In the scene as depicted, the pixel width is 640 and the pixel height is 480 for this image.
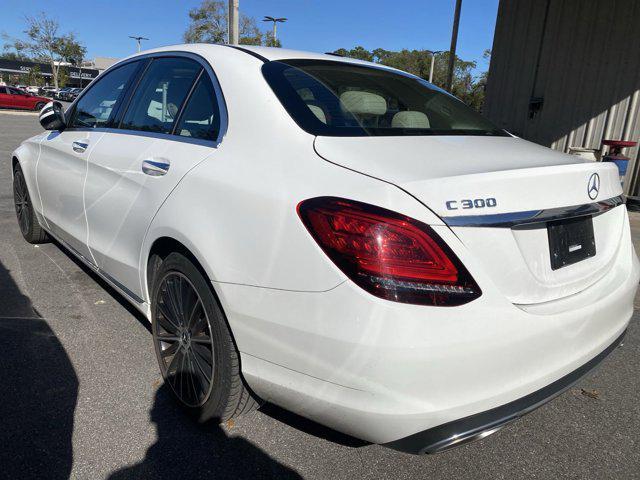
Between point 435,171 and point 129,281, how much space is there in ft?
5.95

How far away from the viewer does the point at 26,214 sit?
4668 mm

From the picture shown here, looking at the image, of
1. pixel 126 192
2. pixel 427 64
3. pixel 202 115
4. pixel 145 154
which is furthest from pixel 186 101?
pixel 427 64

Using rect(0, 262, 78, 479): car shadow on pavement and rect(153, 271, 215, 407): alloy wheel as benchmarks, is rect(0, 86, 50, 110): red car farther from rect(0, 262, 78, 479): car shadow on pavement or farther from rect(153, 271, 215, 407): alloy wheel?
rect(153, 271, 215, 407): alloy wheel

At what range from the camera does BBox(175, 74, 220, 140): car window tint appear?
2.25 meters

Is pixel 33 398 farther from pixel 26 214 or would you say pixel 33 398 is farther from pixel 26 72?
pixel 26 72

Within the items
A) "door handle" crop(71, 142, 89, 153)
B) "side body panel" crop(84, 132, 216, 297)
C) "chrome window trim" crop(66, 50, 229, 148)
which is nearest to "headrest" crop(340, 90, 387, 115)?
"chrome window trim" crop(66, 50, 229, 148)

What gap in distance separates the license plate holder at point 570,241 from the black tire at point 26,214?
14.0ft

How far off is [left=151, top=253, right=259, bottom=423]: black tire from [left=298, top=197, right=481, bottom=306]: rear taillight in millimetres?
705

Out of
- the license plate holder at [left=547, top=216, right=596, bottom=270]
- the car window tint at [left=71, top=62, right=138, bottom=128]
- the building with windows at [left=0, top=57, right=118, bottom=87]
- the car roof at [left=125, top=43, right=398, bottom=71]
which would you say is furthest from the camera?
Result: the building with windows at [left=0, top=57, right=118, bottom=87]

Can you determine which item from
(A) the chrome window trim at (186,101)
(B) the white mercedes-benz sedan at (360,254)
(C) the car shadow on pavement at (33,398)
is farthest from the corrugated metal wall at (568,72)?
(C) the car shadow on pavement at (33,398)

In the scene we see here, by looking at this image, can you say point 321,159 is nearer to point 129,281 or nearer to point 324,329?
point 324,329

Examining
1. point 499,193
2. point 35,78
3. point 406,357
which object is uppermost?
point 35,78

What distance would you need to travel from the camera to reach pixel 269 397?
1.89m

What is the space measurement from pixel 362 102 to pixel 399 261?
1.09 m
